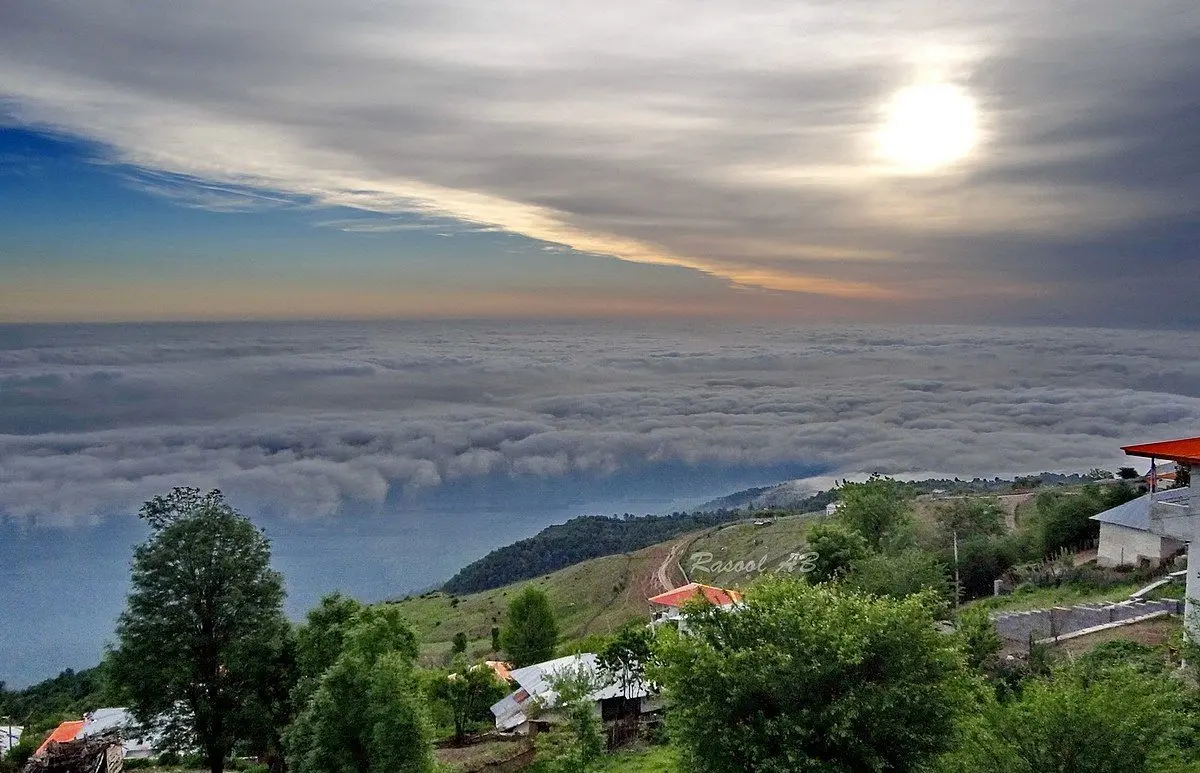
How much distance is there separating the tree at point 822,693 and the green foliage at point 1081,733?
75.8 inches

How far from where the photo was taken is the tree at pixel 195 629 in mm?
28719

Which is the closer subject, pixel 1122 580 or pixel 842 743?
pixel 842 743

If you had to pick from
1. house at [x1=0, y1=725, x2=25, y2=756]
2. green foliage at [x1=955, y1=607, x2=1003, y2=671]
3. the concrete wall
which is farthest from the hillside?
green foliage at [x1=955, y1=607, x2=1003, y2=671]

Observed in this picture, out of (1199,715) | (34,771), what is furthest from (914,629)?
(34,771)

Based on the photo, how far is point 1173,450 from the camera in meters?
27.0

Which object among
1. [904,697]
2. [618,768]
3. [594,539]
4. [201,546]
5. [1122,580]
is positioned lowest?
[594,539]

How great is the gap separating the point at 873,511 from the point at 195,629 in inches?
1416

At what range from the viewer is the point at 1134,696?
16.9 meters

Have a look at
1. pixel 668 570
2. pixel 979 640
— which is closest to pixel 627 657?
pixel 979 640

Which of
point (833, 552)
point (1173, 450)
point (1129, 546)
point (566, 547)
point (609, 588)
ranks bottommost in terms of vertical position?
point (566, 547)

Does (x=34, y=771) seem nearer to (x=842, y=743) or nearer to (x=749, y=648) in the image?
(x=749, y=648)

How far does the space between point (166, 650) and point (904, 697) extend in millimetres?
23888

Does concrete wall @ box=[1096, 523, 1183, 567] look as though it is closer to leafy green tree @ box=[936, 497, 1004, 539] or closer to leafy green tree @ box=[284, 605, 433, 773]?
leafy green tree @ box=[936, 497, 1004, 539]

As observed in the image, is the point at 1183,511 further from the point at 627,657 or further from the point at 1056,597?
the point at 627,657
